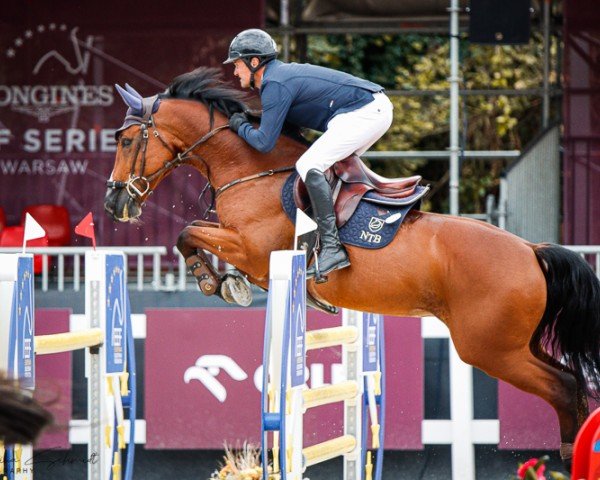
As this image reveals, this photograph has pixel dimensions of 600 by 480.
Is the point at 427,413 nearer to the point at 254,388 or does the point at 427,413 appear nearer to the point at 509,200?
the point at 254,388

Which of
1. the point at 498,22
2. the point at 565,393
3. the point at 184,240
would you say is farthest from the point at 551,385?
the point at 498,22

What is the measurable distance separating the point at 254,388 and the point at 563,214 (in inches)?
131

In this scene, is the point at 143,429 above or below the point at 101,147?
below

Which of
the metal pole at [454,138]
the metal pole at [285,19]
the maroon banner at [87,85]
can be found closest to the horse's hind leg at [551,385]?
the metal pole at [454,138]

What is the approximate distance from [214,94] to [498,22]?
3.41m

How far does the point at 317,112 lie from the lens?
16.3 ft

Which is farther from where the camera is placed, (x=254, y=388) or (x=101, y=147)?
(x=101, y=147)

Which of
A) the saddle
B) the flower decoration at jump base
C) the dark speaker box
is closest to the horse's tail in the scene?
the saddle

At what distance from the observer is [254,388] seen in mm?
6641

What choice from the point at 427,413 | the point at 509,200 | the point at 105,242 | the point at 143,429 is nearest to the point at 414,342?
the point at 427,413

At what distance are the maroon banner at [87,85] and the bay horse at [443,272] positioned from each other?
12.2 ft

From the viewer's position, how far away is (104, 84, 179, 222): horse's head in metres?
5.07

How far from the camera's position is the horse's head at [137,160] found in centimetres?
507

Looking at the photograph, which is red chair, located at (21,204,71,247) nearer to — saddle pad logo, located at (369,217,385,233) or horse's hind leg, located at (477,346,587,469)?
saddle pad logo, located at (369,217,385,233)
